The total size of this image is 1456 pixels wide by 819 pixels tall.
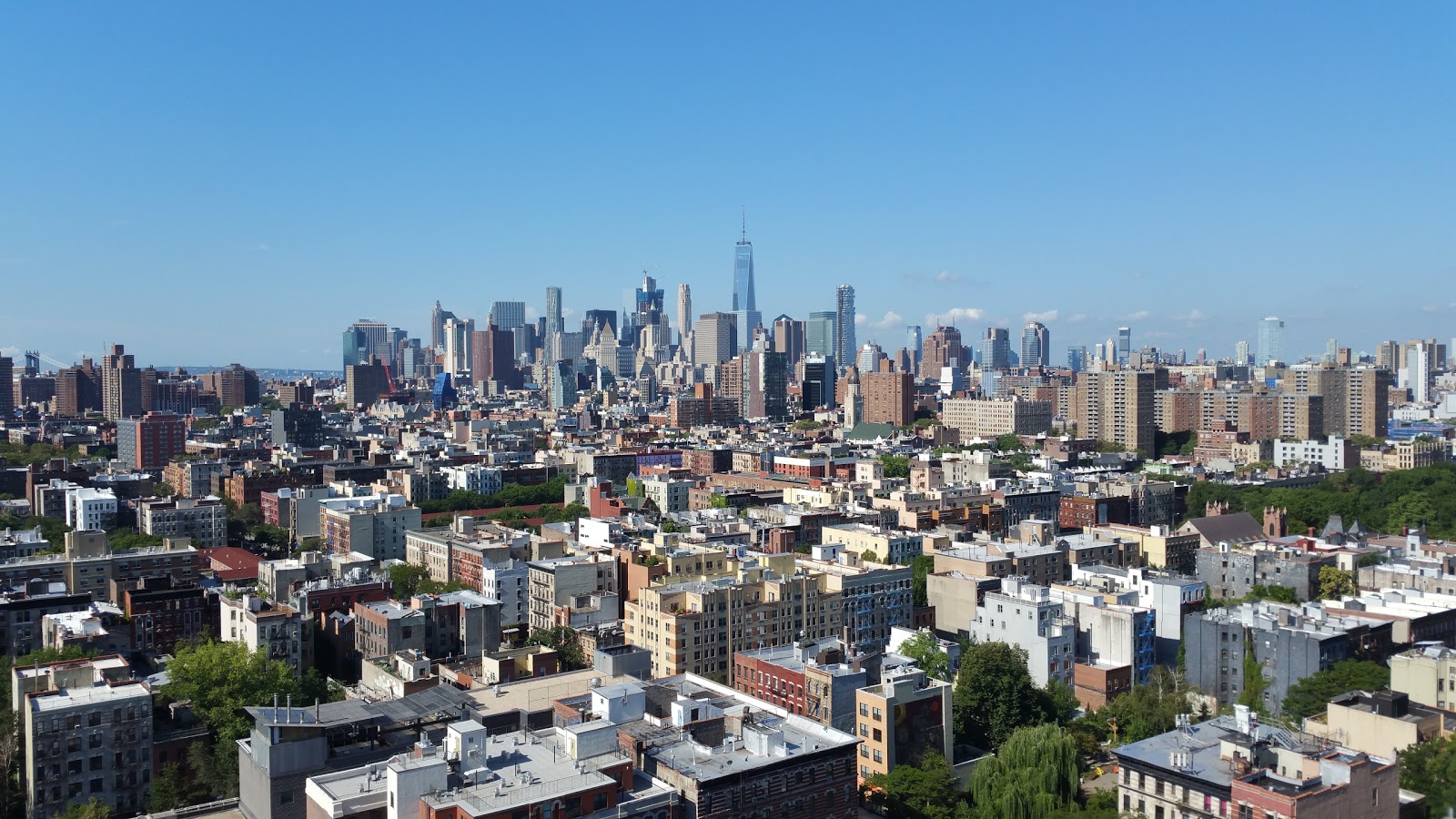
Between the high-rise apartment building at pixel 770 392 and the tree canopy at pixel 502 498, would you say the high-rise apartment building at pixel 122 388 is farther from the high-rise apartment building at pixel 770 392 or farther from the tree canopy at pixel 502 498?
the tree canopy at pixel 502 498

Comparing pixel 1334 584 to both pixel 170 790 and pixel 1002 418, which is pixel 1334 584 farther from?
pixel 1002 418

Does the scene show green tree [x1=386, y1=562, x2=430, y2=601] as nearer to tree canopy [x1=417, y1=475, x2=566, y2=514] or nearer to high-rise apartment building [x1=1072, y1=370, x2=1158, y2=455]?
tree canopy [x1=417, y1=475, x2=566, y2=514]

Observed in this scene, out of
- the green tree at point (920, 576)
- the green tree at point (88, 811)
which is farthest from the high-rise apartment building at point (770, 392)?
the green tree at point (88, 811)

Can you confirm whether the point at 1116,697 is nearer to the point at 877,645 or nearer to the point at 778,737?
the point at 877,645

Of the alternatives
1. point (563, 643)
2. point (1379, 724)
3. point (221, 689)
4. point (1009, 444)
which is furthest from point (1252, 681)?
point (1009, 444)

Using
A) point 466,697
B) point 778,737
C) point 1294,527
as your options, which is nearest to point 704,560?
point 466,697
